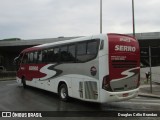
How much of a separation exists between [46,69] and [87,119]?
7.40 m

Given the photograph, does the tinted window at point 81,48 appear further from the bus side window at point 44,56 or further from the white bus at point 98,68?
the bus side window at point 44,56

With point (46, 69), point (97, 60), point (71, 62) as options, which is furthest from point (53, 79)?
point (97, 60)

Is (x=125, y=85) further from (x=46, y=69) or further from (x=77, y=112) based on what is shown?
(x=46, y=69)

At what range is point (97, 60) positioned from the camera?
13.2 m

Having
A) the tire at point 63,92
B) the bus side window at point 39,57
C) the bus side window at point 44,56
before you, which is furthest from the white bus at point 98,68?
the bus side window at point 39,57

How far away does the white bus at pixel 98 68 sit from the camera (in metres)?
13.0

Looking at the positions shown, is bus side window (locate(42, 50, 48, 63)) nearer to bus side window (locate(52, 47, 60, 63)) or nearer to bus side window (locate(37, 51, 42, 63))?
bus side window (locate(37, 51, 42, 63))

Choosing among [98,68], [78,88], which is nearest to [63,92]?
[78,88]

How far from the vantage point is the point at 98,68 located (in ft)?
43.0

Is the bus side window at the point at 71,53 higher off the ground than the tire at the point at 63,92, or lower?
higher

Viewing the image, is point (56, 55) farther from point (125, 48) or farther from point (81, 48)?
point (125, 48)

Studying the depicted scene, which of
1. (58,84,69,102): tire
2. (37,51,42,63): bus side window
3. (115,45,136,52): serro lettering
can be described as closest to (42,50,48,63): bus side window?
(37,51,42,63): bus side window

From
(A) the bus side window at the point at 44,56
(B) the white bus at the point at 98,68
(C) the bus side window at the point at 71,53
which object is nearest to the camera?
(B) the white bus at the point at 98,68

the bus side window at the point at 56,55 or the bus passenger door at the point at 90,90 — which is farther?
the bus side window at the point at 56,55
